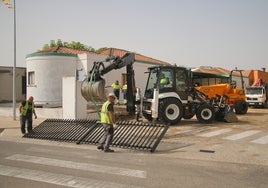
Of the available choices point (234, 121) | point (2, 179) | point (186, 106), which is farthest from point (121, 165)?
point (234, 121)

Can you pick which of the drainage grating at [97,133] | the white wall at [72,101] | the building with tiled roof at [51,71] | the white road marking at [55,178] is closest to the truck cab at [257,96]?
the building with tiled roof at [51,71]

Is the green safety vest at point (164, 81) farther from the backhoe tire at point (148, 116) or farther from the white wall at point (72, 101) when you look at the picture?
the white wall at point (72, 101)

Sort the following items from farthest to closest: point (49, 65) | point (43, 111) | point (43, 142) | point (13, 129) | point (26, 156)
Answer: point (49, 65) < point (43, 111) < point (13, 129) < point (43, 142) < point (26, 156)

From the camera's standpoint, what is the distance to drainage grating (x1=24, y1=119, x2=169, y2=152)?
10.7m

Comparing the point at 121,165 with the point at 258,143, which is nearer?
the point at 121,165

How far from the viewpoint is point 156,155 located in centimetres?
947

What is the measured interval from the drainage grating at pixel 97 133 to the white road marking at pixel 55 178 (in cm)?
348

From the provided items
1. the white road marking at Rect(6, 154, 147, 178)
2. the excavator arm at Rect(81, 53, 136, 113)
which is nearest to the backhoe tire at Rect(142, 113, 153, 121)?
the excavator arm at Rect(81, 53, 136, 113)

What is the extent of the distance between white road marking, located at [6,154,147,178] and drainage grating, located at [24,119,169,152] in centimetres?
237

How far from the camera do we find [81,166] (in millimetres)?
7957

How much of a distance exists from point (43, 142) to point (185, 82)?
7.49m

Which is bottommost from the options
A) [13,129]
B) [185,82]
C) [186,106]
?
[13,129]

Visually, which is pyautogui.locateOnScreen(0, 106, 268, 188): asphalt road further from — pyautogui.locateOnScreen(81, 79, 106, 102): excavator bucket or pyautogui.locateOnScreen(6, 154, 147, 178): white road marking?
pyautogui.locateOnScreen(81, 79, 106, 102): excavator bucket

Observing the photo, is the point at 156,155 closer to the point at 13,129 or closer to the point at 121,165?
the point at 121,165
